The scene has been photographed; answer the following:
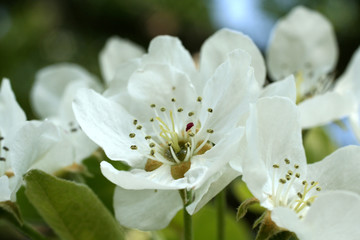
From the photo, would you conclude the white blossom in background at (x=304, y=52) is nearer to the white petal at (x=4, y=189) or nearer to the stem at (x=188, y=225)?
the stem at (x=188, y=225)

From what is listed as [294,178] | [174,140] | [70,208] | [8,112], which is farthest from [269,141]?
[8,112]

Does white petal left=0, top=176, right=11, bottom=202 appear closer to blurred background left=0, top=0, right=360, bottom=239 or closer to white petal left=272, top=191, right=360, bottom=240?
white petal left=272, top=191, right=360, bottom=240

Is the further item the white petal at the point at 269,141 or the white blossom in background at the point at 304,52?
the white blossom in background at the point at 304,52

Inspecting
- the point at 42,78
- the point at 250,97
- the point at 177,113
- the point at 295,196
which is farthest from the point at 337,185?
the point at 42,78

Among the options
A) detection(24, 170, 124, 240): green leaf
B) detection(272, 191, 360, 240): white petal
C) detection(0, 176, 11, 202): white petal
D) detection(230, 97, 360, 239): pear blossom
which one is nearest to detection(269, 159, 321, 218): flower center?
detection(230, 97, 360, 239): pear blossom

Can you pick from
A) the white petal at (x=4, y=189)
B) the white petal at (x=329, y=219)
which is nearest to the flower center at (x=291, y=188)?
the white petal at (x=329, y=219)

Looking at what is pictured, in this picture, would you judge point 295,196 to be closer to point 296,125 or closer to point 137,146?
point 296,125
